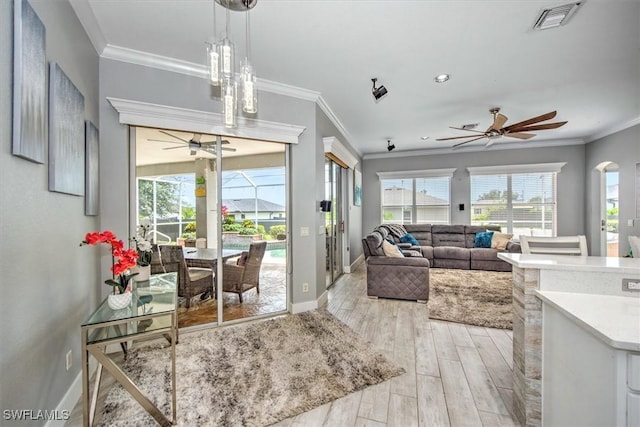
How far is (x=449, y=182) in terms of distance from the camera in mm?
7180

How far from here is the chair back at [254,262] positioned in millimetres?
3529

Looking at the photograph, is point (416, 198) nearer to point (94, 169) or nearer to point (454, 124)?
point (454, 124)

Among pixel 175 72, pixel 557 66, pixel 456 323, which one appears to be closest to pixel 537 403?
pixel 456 323

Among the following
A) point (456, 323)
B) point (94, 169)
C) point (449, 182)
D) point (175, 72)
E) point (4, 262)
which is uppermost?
point (175, 72)

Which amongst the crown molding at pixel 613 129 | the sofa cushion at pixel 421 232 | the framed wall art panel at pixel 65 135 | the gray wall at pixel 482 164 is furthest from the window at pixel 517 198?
the framed wall art panel at pixel 65 135

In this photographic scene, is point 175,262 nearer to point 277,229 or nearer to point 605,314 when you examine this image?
point 277,229

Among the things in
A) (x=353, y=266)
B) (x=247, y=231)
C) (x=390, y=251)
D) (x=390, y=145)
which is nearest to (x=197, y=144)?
(x=247, y=231)

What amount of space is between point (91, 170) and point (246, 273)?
201 cm

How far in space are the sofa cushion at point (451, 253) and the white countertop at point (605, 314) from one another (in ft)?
15.6

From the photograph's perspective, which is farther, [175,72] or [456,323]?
[456,323]

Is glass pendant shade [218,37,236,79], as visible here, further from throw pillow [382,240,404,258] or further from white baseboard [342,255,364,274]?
white baseboard [342,255,364,274]

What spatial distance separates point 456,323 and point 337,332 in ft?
4.87

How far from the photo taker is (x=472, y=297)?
4.04 metres

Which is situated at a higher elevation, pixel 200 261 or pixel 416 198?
pixel 416 198
